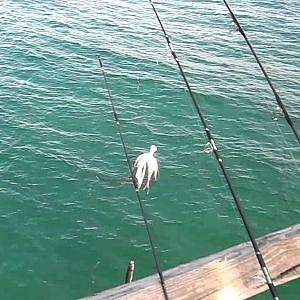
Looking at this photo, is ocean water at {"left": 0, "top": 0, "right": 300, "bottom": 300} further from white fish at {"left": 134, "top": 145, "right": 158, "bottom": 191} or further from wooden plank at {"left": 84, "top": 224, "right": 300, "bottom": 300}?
wooden plank at {"left": 84, "top": 224, "right": 300, "bottom": 300}

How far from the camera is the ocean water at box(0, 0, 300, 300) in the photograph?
13.7 metres

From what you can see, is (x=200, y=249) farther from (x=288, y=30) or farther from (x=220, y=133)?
(x=288, y=30)

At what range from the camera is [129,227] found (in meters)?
14.5

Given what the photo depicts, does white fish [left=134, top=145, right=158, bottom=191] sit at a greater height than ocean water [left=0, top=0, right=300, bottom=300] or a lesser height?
greater

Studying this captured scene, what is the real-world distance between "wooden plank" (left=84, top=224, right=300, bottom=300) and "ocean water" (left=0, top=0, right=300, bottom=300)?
801cm

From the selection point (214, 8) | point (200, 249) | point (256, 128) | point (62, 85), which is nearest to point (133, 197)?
point (200, 249)

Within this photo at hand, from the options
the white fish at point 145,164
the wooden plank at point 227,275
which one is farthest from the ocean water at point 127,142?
the wooden plank at point 227,275

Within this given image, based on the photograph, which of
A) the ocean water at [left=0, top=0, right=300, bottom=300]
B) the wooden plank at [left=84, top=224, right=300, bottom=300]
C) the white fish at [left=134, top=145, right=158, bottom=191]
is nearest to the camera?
the wooden plank at [left=84, top=224, right=300, bottom=300]

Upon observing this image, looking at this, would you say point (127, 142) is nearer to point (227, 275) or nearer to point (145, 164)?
point (145, 164)

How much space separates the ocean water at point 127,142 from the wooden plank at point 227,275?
801 centimetres

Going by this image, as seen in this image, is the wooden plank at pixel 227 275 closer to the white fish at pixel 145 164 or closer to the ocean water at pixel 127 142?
the white fish at pixel 145 164

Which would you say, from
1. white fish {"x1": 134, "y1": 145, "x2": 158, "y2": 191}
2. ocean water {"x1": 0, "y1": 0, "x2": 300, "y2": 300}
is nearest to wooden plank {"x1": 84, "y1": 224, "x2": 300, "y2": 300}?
white fish {"x1": 134, "y1": 145, "x2": 158, "y2": 191}

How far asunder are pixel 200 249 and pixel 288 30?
68.1ft

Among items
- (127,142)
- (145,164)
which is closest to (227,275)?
(145,164)
